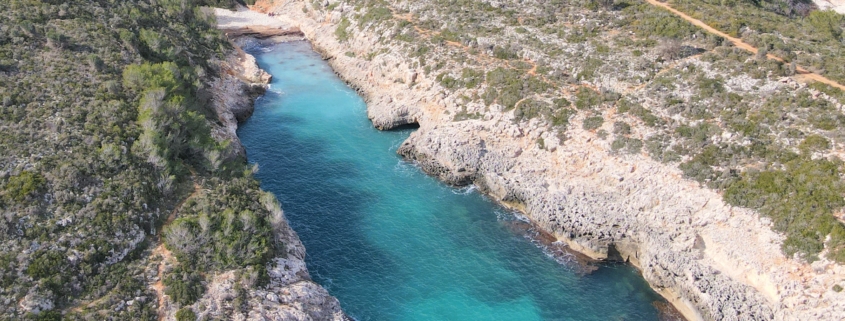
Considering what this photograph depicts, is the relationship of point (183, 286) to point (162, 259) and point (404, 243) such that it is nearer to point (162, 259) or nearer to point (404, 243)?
point (162, 259)

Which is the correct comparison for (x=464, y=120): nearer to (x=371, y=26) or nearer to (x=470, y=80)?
(x=470, y=80)

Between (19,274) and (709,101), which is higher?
(19,274)

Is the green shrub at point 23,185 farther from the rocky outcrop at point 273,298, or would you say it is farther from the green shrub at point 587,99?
the green shrub at point 587,99

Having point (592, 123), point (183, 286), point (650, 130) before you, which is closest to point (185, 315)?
point (183, 286)

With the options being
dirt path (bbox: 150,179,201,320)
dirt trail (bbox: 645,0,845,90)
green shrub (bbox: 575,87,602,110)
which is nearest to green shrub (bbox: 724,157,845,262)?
dirt trail (bbox: 645,0,845,90)

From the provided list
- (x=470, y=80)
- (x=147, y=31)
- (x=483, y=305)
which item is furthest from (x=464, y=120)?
(x=147, y=31)

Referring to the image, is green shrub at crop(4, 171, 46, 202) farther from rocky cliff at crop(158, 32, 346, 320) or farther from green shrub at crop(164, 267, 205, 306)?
green shrub at crop(164, 267, 205, 306)
